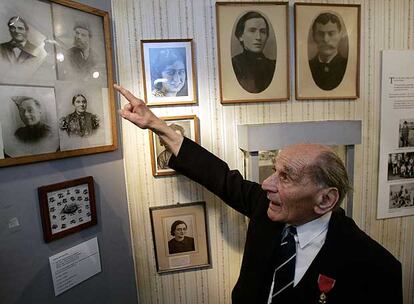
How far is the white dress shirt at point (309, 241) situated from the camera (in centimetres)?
86

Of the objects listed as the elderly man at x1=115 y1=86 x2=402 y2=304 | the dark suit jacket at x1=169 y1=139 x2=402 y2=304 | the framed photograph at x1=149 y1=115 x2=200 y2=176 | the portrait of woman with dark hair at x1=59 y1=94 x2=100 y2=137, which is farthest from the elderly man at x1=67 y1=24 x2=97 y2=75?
the dark suit jacket at x1=169 y1=139 x2=402 y2=304

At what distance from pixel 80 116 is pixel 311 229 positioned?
97cm

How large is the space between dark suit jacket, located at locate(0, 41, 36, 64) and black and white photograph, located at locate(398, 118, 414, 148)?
1.78 meters

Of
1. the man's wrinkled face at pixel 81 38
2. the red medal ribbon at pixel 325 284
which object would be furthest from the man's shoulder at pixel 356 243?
the man's wrinkled face at pixel 81 38

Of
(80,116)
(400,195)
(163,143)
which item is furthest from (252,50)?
(400,195)

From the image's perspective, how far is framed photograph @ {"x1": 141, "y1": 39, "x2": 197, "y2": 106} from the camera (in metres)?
1.16

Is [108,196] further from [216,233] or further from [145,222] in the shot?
[216,233]

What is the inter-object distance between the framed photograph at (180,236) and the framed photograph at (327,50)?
83cm

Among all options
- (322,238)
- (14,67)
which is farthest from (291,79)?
(14,67)

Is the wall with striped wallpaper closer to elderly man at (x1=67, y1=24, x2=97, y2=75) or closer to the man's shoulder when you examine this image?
elderly man at (x1=67, y1=24, x2=97, y2=75)

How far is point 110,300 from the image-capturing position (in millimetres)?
1129

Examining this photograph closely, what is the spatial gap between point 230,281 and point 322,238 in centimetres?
71

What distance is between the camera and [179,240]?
1.29m

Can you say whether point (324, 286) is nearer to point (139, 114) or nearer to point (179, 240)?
point (179, 240)
